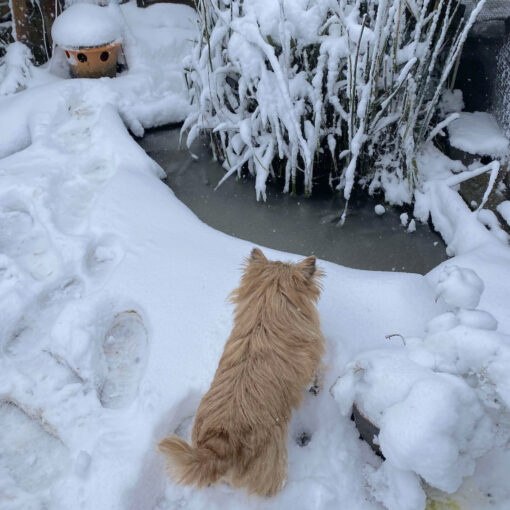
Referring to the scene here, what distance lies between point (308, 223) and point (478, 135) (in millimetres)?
1245

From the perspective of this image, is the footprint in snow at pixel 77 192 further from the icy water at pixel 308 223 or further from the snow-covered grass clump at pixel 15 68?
the snow-covered grass clump at pixel 15 68

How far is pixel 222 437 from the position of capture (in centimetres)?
119

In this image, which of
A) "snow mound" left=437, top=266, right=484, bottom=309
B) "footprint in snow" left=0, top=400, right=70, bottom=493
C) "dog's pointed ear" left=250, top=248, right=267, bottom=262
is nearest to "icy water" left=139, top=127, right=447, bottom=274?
"dog's pointed ear" left=250, top=248, right=267, bottom=262

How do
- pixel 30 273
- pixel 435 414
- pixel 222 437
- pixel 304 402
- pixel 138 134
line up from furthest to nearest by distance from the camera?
pixel 138 134 → pixel 30 273 → pixel 304 402 → pixel 222 437 → pixel 435 414

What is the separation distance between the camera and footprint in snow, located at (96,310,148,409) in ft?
5.43

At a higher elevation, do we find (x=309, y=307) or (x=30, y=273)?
(x=309, y=307)

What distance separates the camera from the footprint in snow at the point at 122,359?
65.2 inches

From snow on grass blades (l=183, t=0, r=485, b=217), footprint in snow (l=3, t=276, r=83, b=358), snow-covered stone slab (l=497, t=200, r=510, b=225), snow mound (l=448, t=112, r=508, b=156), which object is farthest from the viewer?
snow mound (l=448, t=112, r=508, b=156)

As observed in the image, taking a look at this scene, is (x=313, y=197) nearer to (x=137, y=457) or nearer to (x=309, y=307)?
(x=309, y=307)

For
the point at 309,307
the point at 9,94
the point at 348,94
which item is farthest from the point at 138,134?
the point at 309,307

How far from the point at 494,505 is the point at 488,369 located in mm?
491

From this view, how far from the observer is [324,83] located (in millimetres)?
2494

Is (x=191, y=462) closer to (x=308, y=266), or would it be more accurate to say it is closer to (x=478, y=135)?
(x=308, y=266)

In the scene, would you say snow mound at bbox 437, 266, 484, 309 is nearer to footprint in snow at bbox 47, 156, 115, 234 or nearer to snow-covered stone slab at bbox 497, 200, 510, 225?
snow-covered stone slab at bbox 497, 200, 510, 225
